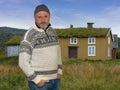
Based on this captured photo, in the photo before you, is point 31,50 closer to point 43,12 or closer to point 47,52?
point 47,52

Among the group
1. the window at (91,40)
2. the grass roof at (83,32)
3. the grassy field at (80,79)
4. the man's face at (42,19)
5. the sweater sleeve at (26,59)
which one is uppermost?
the grass roof at (83,32)

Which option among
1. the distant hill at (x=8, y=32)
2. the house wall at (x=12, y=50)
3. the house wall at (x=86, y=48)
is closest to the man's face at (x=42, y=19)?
the house wall at (x=86, y=48)

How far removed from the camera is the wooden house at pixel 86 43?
50344mm

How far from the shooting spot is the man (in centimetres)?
456

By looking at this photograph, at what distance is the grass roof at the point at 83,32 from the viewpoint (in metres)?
50.9

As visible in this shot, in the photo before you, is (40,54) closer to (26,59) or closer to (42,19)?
(26,59)

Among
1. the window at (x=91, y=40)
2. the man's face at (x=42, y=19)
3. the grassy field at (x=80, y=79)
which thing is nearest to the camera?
the man's face at (x=42, y=19)

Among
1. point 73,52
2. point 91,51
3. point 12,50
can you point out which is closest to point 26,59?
point 91,51

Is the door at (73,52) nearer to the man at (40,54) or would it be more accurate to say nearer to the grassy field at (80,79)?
the grassy field at (80,79)

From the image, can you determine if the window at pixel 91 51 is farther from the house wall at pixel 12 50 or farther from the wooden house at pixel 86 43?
the house wall at pixel 12 50

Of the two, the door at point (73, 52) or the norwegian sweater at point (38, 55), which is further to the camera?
the door at point (73, 52)

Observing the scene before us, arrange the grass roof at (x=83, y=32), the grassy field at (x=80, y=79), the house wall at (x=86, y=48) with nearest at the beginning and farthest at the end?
the grassy field at (x=80, y=79), the house wall at (x=86, y=48), the grass roof at (x=83, y=32)

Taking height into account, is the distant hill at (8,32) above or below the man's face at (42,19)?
above

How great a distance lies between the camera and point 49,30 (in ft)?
15.6
